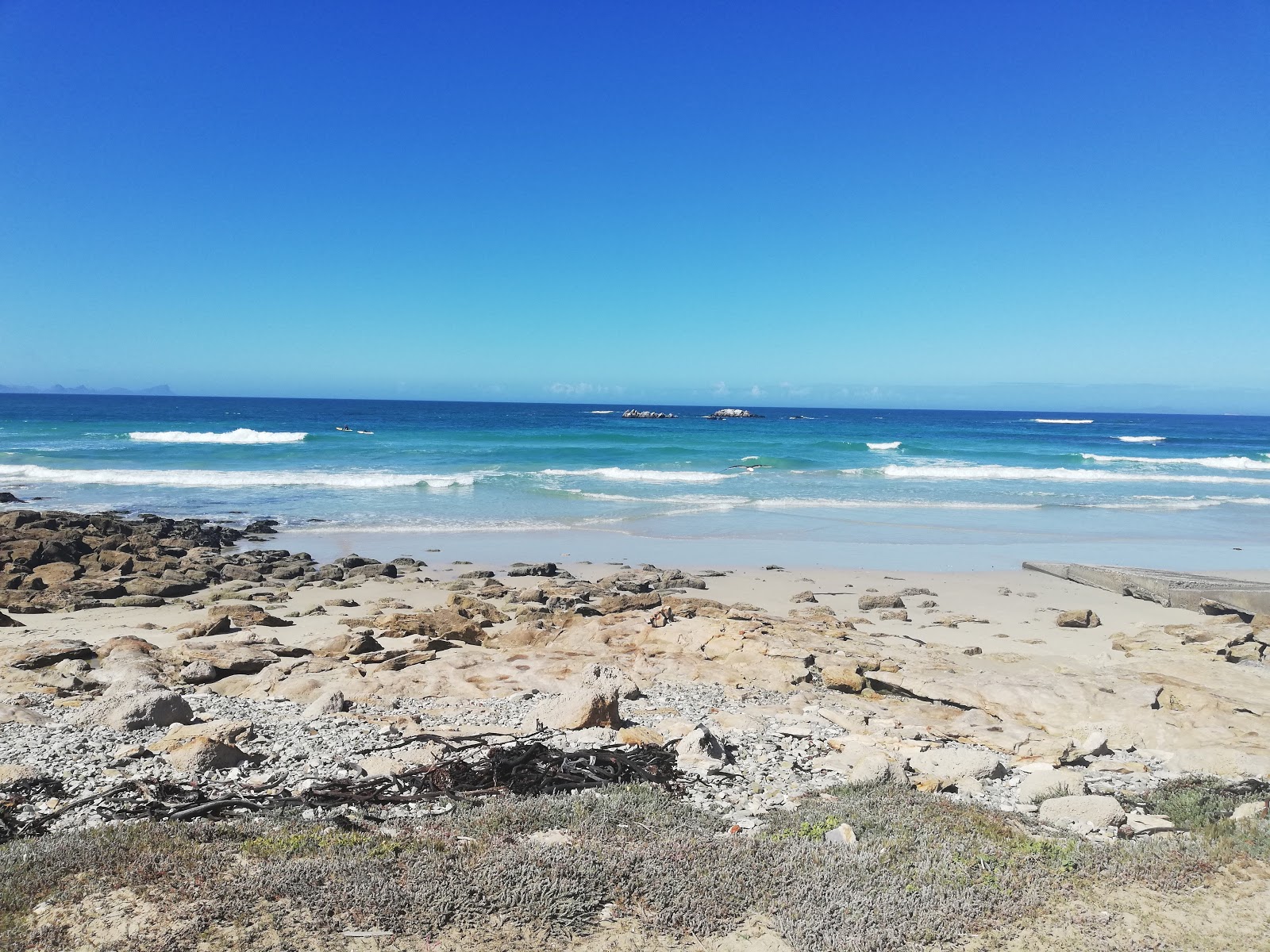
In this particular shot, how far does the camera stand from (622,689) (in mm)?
7027

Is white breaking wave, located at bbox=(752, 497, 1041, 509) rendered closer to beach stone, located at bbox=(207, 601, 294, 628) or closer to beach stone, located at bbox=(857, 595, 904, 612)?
beach stone, located at bbox=(857, 595, 904, 612)

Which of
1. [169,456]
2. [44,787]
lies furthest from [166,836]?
[169,456]

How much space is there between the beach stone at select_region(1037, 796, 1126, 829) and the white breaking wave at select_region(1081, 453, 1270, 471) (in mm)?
46547

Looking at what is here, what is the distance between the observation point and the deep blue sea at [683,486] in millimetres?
19547

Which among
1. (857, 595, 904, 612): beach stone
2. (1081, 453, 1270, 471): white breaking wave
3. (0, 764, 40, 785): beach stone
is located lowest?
(857, 595, 904, 612): beach stone

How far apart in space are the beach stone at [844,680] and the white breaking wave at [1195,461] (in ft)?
145

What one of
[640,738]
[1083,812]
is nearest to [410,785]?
[640,738]

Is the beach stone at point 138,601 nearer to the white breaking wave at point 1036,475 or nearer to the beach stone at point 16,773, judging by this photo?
the beach stone at point 16,773

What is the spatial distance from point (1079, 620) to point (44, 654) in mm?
12686

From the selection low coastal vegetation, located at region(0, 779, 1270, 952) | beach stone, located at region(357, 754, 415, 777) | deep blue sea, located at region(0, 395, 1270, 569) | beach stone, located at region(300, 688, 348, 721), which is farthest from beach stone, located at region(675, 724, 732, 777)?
deep blue sea, located at region(0, 395, 1270, 569)

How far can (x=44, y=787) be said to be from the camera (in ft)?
15.3

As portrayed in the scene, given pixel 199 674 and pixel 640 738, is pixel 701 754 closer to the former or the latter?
pixel 640 738

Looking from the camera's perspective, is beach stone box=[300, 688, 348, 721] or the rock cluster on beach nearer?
the rock cluster on beach

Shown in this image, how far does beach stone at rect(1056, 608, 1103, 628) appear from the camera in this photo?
36.4ft
